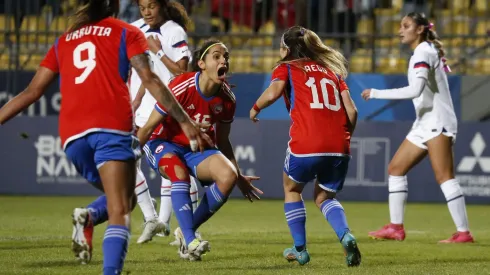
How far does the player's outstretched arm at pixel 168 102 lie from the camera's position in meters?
5.78

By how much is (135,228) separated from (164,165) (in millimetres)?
2832

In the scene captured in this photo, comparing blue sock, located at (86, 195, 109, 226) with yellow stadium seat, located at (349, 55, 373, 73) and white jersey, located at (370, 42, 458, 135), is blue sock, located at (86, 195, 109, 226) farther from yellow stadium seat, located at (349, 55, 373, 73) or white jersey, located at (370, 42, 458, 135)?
yellow stadium seat, located at (349, 55, 373, 73)

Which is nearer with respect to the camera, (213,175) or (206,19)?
(213,175)

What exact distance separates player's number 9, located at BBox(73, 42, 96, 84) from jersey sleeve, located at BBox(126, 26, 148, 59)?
0.69ft

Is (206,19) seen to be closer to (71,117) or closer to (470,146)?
(470,146)

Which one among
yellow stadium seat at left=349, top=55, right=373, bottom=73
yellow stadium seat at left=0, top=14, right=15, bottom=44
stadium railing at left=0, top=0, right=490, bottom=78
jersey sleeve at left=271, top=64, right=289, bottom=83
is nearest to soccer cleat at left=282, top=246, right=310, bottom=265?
jersey sleeve at left=271, top=64, right=289, bottom=83

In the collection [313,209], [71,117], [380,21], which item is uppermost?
[71,117]

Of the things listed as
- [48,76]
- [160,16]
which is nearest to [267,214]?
[160,16]

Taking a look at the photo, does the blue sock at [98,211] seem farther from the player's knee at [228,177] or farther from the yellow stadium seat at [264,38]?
the yellow stadium seat at [264,38]

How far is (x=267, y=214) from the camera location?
533 inches

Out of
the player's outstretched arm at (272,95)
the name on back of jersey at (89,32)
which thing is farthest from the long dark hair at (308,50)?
the name on back of jersey at (89,32)

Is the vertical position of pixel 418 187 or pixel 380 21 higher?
pixel 380 21

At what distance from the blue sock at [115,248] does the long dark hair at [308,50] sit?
276 centimetres

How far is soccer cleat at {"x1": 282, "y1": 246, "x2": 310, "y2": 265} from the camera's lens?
8039 mm
